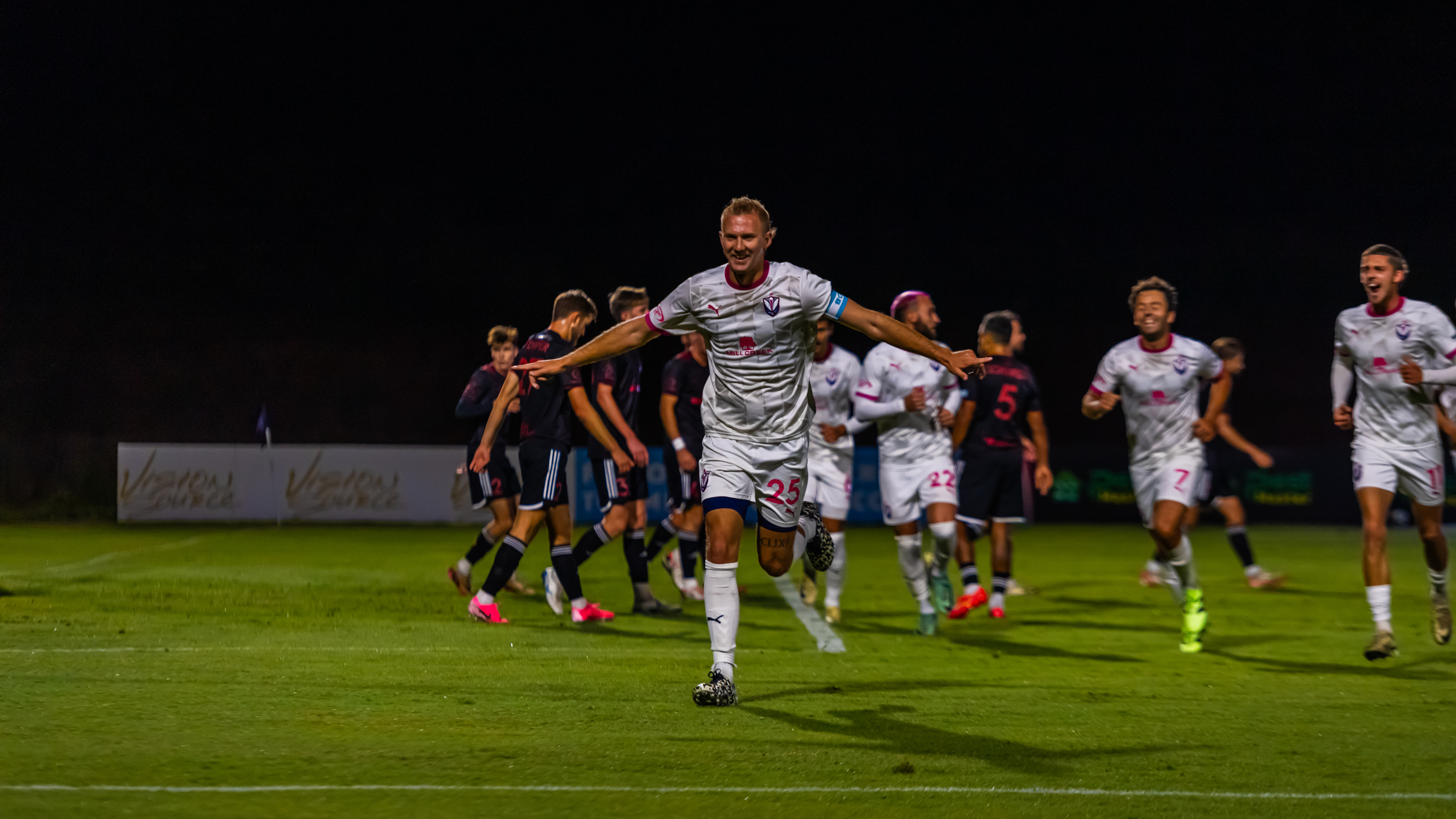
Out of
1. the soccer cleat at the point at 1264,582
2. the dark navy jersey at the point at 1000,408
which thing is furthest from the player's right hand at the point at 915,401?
the soccer cleat at the point at 1264,582

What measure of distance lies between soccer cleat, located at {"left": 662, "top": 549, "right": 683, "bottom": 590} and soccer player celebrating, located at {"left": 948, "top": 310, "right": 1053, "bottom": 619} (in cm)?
237

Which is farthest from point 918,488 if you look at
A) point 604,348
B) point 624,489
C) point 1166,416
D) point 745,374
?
point 604,348

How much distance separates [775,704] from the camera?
6.06 m

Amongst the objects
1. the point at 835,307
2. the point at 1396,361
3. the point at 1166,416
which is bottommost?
the point at 1166,416

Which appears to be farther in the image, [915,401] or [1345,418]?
[915,401]

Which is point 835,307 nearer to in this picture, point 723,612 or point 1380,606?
point 723,612

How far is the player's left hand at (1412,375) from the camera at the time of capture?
7691 mm

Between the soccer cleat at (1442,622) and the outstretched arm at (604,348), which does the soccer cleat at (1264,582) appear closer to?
the soccer cleat at (1442,622)

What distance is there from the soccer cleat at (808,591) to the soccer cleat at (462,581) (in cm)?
284

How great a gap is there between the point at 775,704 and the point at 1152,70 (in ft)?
82.8

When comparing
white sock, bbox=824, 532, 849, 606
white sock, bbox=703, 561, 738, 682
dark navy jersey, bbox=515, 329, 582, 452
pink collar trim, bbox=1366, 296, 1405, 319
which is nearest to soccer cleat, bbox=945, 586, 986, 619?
A: white sock, bbox=824, 532, 849, 606

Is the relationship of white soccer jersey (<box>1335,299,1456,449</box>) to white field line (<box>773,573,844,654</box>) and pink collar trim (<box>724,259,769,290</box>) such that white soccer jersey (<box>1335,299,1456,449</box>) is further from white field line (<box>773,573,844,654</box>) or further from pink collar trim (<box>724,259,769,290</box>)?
pink collar trim (<box>724,259,769,290</box>)

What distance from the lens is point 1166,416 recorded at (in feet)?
28.4

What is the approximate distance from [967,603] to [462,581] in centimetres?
417
